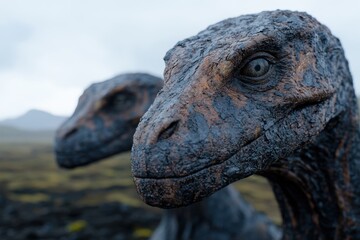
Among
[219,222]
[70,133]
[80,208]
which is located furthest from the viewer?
[80,208]

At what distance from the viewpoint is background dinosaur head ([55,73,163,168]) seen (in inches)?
143

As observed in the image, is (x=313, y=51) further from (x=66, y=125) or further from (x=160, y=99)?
(x=66, y=125)

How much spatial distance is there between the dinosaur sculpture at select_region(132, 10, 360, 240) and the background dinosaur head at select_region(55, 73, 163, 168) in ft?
5.44

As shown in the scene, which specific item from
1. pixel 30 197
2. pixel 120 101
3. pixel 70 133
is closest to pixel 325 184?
pixel 120 101

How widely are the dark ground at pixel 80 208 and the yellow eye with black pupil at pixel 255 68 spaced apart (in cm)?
510

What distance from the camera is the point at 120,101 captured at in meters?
3.72

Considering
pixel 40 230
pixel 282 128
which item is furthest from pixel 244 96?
pixel 40 230

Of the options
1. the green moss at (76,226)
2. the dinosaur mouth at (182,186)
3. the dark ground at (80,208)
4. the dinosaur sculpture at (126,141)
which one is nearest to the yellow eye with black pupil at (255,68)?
the dinosaur mouth at (182,186)

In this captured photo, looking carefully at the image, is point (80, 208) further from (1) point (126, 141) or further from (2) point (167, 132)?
(2) point (167, 132)

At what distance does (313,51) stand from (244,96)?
1.25 feet

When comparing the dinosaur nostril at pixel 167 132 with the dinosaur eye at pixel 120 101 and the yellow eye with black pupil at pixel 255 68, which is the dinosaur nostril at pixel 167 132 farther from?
the dinosaur eye at pixel 120 101

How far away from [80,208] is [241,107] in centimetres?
747

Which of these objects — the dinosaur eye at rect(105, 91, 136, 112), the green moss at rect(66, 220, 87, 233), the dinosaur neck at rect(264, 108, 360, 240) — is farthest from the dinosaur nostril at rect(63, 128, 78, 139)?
the green moss at rect(66, 220, 87, 233)

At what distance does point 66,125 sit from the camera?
12.2 ft
